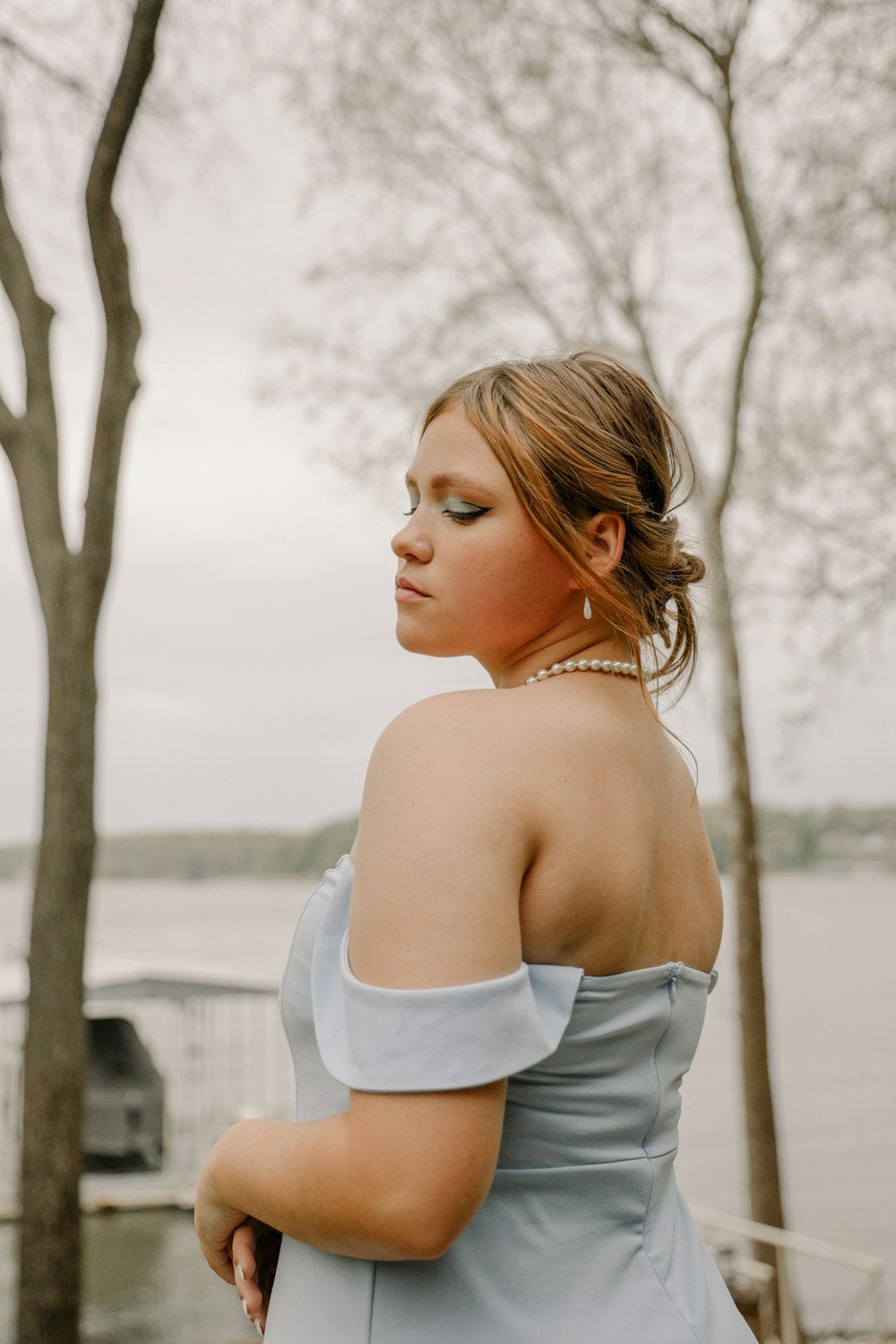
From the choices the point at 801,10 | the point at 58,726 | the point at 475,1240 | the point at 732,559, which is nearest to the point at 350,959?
the point at 475,1240

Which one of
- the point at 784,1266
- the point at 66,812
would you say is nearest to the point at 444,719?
the point at 66,812

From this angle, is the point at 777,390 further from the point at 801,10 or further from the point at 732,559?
the point at 801,10

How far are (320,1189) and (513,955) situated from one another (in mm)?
241

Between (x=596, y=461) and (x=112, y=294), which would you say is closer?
(x=596, y=461)

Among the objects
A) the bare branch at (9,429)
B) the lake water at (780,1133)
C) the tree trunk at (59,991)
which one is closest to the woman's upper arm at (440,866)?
the tree trunk at (59,991)

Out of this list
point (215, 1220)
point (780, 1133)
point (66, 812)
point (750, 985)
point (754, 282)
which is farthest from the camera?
point (780, 1133)

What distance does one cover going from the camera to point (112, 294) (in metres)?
5.17

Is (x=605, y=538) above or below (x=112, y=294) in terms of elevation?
below

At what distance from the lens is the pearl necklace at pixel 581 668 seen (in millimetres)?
1297

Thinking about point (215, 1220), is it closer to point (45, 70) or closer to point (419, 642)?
point (419, 642)

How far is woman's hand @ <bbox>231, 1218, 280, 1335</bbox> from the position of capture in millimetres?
1272

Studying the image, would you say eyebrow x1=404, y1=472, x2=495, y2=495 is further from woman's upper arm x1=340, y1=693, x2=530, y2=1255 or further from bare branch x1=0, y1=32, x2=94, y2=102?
bare branch x1=0, y1=32, x2=94, y2=102

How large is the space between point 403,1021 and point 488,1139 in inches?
4.5

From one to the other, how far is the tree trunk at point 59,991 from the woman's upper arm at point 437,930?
4.28m
